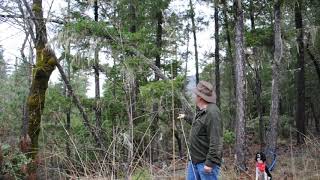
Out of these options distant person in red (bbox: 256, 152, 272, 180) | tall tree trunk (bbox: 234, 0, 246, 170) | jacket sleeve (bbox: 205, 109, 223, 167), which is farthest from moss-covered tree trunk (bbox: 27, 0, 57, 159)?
jacket sleeve (bbox: 205, 109, 223, 167)

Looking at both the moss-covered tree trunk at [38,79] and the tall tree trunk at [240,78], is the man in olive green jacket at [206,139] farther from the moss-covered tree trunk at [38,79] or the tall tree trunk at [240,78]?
the tall tree trunk at [240,78]

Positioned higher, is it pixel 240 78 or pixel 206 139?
pixel 240 78

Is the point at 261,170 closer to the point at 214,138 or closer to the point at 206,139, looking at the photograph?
the point at 206,139

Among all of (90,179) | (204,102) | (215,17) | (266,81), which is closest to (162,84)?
(204,102)

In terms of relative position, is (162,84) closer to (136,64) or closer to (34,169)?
(136,64)

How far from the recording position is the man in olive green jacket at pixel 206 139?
14.4ft

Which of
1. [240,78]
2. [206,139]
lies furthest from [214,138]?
[240,78]

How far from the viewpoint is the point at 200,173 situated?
4.57 metres

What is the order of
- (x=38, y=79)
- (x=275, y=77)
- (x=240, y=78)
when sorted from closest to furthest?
(x=38, y=79), (x=240, y=78), (x=275, y=77)

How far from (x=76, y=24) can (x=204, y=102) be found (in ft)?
19.6

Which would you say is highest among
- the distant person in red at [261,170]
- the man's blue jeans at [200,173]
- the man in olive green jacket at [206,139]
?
the man in olive green jacket at [206,139]

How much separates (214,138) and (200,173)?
47 centimetres

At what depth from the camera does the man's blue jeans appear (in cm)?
450

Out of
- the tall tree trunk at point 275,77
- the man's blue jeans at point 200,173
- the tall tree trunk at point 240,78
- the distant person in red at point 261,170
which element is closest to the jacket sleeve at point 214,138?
the man's blue jeans at point 200,173
